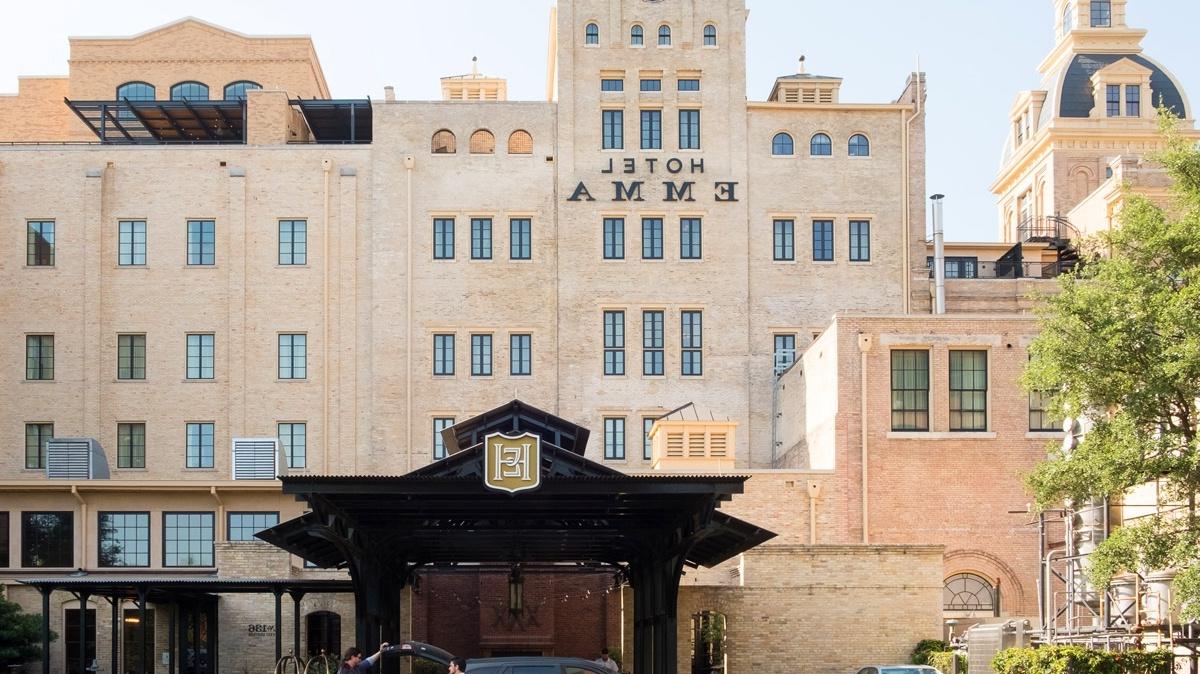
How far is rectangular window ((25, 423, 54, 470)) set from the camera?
5531cm

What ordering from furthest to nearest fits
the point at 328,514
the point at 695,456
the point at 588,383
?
the point at 588,383 < the point at 695,456 < the point at 328,514

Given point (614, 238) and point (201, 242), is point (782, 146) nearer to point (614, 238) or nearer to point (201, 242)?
point (614, 238)

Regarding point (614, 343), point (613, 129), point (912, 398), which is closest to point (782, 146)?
point (613, 129)

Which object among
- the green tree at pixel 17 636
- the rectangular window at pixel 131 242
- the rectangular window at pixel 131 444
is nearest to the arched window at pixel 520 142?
the rectangular window at pixel 131 242

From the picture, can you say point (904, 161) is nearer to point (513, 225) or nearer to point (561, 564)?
point (513, 225)

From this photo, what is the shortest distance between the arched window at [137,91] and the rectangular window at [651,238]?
1891 cm

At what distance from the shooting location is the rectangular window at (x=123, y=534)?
4972 cm

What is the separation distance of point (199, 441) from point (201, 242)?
6.33m

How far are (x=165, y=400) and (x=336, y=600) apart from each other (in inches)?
664

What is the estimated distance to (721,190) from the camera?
5628 cm

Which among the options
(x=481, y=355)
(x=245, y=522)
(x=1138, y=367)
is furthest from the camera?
(x=481, y=355)

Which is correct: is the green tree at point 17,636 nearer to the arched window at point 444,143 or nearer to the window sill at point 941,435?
the arched window at point 444,143

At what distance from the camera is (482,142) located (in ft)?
187

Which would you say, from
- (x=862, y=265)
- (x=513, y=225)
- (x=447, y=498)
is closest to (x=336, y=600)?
(x=447, y=498)
